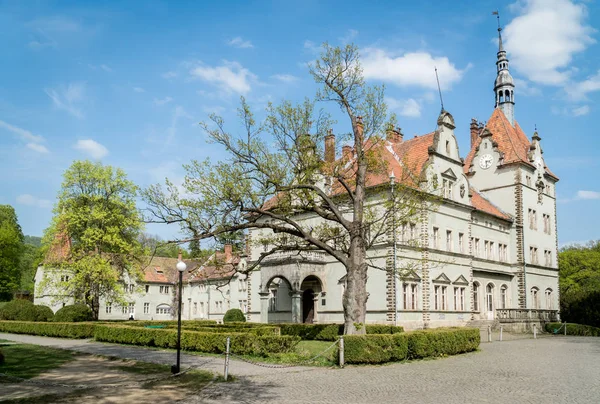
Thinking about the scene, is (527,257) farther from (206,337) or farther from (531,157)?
(206,337)

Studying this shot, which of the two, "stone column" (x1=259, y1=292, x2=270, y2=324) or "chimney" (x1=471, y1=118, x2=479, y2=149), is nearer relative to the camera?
"stone column" (x1=259, y1=292, x2=270, y2=324)

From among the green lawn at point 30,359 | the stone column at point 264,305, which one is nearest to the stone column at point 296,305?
the stone column at point 264,305

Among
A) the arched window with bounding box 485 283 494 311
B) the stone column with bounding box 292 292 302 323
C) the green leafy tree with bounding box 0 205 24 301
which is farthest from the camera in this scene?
the green leafy tree with bounding box 0 205 24 301

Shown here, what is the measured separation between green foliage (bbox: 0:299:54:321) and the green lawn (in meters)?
13.5

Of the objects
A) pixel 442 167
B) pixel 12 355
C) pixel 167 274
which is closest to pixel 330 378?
pixel 12 355

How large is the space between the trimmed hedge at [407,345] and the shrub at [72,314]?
78.0 feet

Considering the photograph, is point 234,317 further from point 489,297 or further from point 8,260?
point 8,260

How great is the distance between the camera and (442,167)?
120ft

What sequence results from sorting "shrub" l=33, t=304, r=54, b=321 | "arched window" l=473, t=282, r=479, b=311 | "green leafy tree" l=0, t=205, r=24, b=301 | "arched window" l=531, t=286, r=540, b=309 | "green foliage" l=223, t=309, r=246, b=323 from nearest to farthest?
1. "shrub" l=33, t=304, r=54, b=321
2. "arched window" l=473, t=282, r=479, b=311
3. "green foliage" l=223, t=309, r=246, b=323
4. "arched window" l=531, t=286, r=540, b=309
5. "green leafy tree" l=0, t=205, r=24, b=301

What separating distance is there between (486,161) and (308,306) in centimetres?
2173

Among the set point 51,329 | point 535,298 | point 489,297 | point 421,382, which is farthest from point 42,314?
point 535,298

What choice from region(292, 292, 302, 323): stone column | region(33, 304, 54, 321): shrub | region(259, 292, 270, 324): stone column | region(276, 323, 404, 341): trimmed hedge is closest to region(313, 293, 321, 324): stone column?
region(292, 292, 302, 323): stone column

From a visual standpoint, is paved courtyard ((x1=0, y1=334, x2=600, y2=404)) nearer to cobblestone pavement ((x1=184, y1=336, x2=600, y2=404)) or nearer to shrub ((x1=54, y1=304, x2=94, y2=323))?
cobblestone pavement ((x1=184, y1=336, x2=600, y2=404))

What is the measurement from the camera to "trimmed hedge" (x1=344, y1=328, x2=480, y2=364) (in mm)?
17922
